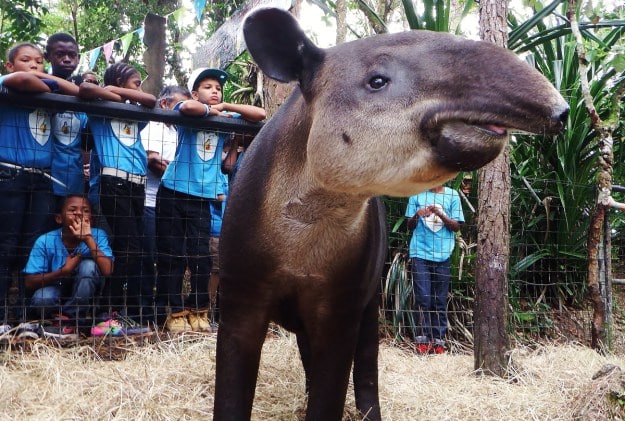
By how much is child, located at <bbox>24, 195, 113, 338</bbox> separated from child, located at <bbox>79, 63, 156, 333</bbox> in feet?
0.38

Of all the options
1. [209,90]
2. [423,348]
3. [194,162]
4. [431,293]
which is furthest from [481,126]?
[431,293]

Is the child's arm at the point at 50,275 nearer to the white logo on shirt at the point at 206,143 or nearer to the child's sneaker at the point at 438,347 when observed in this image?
the white logo on shirt at the point at 206,143

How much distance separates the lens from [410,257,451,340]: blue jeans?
5988 millimetres

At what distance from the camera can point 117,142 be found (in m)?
4.54

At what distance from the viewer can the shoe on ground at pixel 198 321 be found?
15.7ft

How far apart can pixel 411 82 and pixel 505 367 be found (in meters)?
2.96

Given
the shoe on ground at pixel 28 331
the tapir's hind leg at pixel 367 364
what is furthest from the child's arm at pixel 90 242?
the tapir's hind leg at pixel 367 364

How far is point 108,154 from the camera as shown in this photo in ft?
14.7

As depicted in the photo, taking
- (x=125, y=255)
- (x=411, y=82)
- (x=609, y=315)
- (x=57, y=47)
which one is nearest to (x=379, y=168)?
(x=411, y=82)

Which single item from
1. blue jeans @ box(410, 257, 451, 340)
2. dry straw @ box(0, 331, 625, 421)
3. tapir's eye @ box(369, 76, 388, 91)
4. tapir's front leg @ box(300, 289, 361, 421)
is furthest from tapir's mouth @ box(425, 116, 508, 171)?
blue jeans @ box(410, 257, 451, 340)

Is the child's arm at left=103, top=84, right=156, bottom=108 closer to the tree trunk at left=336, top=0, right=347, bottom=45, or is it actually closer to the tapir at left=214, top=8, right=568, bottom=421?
the tapir at left=214, top=8, right=568, bottom=421

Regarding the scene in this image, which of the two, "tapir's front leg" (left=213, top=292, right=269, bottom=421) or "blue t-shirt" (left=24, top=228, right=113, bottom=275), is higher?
"blue t-shirt" (left=24, top=228, right=113, bottom=275)

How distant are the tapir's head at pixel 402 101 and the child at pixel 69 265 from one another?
8.76 feet

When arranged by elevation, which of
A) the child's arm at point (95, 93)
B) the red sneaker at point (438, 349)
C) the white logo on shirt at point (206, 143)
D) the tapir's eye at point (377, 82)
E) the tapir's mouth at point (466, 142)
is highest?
the child's arm at point (95, 93)
